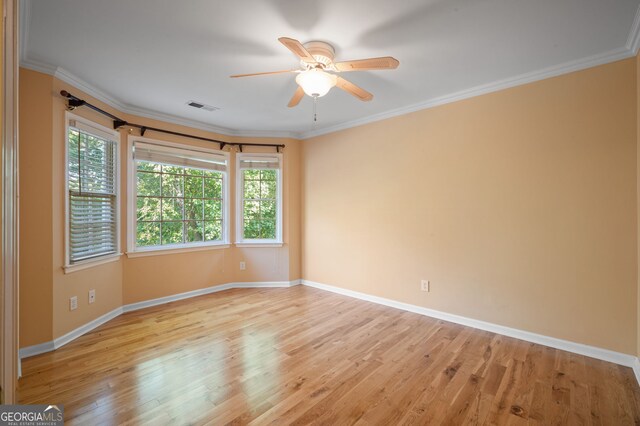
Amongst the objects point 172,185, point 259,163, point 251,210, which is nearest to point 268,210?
point 251,210

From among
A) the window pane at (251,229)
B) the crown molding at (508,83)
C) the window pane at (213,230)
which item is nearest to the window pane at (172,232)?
the window pane at (213,230)

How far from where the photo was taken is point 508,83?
299 centimetres

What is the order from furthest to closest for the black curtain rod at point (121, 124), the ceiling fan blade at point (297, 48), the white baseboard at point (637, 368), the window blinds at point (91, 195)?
the window blinds at point (91, 195)
the black curtain rod at point (121, 124)
the white baseboard at point (637, 368)
the ceiling fan blade at point (297, 48)

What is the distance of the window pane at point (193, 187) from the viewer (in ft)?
14.3

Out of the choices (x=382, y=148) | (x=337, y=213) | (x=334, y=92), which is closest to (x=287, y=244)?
(x=337, y=213)

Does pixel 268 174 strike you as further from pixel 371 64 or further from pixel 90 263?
pixel 371 64

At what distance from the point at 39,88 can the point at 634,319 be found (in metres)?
5.44

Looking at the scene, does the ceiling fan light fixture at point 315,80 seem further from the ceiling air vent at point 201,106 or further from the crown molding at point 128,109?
the crown molding at point 128,109

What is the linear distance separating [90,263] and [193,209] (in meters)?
1.51

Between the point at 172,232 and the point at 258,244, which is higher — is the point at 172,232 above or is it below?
above

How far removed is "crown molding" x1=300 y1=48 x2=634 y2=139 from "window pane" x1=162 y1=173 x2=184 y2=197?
257 cm

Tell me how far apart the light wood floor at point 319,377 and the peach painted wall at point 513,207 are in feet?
1.30

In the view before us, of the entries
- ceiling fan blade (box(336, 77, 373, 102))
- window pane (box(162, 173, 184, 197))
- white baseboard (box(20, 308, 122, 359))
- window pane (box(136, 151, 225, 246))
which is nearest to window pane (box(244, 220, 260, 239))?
window pane (box(136, 151, 225, 246))

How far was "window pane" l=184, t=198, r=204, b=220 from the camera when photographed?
437cm
